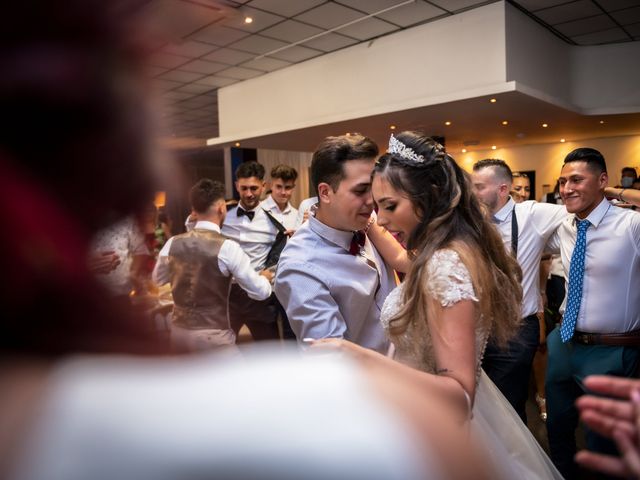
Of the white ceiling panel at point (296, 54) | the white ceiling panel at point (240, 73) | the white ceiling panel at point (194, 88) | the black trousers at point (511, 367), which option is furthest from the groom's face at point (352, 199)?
the white ceiling panel at point (194, 88)

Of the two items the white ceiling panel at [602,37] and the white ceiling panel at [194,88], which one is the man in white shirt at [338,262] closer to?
the white ceiling panel at [602,37]

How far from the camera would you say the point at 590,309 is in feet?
7.61

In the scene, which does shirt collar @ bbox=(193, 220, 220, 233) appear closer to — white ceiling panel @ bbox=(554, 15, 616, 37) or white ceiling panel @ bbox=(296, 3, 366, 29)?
white ceiling panel @ bbox=(296, 3, 366, 29)

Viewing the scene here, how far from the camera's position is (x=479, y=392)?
5.47 feet

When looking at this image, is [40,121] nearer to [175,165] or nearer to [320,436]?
[175,165]

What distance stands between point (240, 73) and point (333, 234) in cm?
728

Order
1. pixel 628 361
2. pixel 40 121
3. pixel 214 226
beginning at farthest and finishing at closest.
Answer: pixel 214 226, pixel 628 361, pixel 40 121

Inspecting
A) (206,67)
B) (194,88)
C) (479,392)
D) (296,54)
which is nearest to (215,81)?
(194,88)

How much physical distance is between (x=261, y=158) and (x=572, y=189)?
1027 cm

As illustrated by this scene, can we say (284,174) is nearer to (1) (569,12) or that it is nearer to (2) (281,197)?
(2) (281,197)

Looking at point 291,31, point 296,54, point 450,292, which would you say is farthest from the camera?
point 296,54

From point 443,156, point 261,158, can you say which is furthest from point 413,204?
point 261,158

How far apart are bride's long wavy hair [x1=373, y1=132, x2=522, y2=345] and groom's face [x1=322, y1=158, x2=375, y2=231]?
6.9 inches

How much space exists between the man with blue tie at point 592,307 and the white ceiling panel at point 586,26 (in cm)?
524
